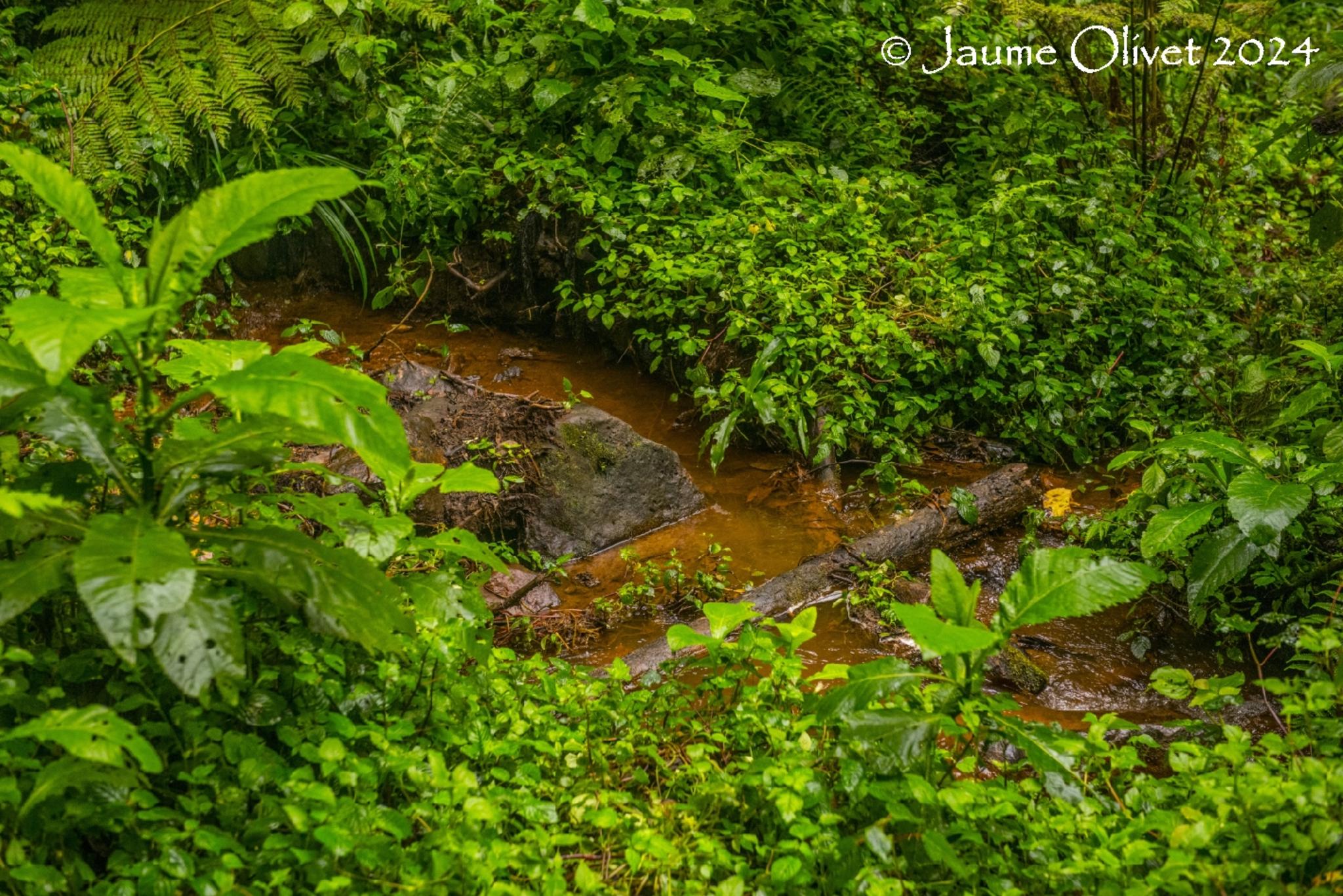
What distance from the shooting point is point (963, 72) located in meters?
6.67

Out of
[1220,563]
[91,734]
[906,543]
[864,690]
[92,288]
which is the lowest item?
[906,543]

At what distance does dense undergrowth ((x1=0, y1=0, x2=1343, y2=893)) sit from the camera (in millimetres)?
1733

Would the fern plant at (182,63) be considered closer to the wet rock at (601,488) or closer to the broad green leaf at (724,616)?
the wet rock at (601,488)

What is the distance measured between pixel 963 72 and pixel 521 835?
21.1 feet

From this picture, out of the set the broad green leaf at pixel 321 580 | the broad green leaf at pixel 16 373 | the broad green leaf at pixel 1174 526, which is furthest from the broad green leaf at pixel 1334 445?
the broad green leaf at pixel 16 373

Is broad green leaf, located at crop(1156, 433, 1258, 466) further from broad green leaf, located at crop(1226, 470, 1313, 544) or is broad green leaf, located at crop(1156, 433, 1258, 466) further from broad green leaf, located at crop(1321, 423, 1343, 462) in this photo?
broad green leaf, located at crop(1321, 423, 1343, 462)

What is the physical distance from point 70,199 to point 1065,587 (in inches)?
89.3

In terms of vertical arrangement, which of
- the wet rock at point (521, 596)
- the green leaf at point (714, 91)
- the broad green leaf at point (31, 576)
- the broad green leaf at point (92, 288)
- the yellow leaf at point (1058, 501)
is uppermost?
the green leaf at point (714, 91)

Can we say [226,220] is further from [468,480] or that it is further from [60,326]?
[468,480]

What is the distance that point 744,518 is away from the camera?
450 cm

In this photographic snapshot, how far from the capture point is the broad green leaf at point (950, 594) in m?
2.14

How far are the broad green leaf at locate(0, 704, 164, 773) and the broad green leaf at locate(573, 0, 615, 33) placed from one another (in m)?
4.84

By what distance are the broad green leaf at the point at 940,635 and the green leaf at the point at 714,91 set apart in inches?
168

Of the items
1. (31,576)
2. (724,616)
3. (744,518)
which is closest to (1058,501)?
(744,518)
